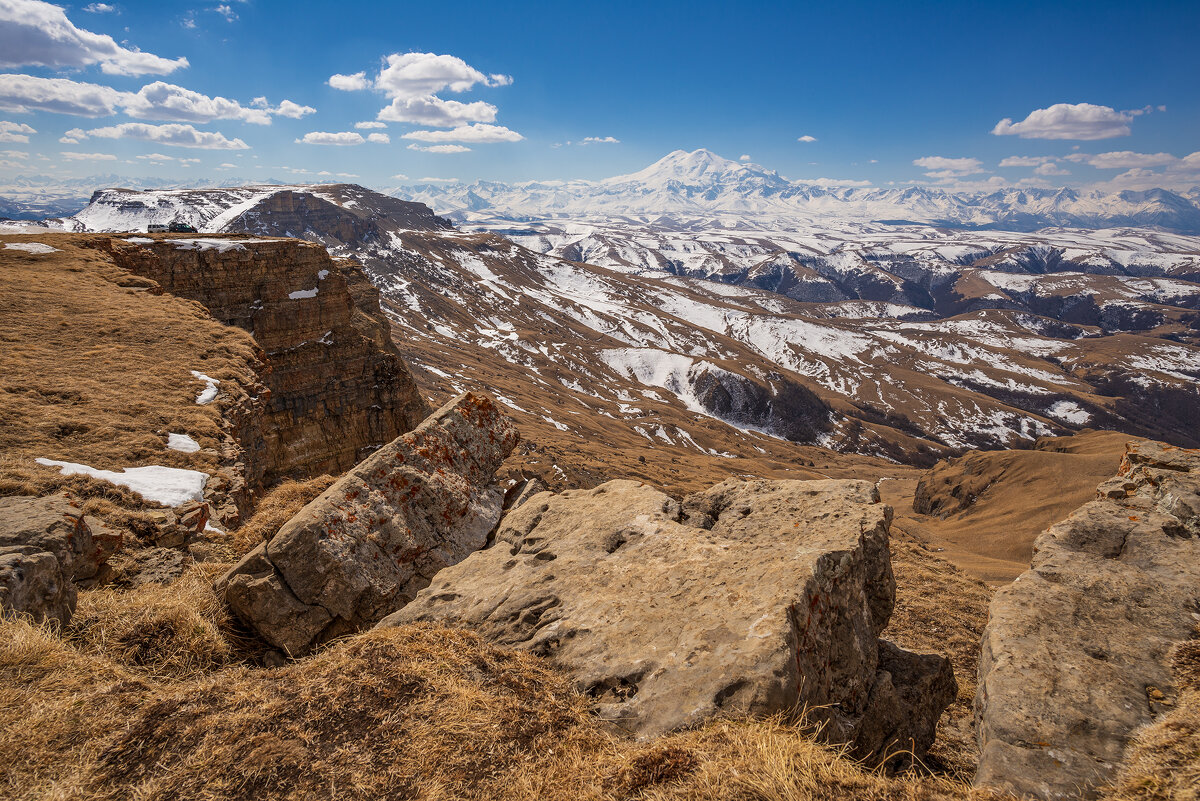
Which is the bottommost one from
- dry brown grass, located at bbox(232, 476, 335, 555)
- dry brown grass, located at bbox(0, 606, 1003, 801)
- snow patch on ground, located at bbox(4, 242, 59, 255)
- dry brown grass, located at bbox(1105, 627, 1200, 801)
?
dry brown grass, located at bbox(232, 476, 335, 555)

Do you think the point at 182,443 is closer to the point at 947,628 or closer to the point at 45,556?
the point at 45,556

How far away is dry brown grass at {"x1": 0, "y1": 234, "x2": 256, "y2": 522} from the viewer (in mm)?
11914

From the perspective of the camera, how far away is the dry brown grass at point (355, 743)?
459 centimetres

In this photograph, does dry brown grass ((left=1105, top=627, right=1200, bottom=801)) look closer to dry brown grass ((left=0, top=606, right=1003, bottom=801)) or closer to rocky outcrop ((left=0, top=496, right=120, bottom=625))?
dry brown grass ((left=0, top=606, right=1003, bottom=801))

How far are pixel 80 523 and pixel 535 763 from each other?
26.0 feet

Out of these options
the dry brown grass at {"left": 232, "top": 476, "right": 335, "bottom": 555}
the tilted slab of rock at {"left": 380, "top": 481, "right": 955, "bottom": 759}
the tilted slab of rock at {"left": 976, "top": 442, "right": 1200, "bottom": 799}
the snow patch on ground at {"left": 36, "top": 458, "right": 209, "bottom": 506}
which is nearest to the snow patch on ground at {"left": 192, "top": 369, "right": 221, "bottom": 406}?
the snow patch on ground at {"left": 36, "top": 458, "right": 209, "bottom": 506}

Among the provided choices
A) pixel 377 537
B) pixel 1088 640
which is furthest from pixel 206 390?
pixel 1088 640

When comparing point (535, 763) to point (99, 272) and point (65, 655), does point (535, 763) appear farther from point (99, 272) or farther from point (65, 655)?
point (99, 272)

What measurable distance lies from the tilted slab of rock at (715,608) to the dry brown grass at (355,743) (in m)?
0.55

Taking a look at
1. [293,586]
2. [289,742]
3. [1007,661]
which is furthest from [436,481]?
[1007,661]

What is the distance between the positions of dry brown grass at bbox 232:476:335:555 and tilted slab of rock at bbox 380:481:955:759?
410cm

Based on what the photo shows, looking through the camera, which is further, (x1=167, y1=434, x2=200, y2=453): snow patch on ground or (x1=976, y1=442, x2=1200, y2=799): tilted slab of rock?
(x1=167, y1=434, x2=200, y2=453): snow patch on ground

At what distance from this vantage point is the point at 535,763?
5.22m

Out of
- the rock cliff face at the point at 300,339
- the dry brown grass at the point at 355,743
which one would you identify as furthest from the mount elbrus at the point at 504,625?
the rock cliff face at the point at 300,339
